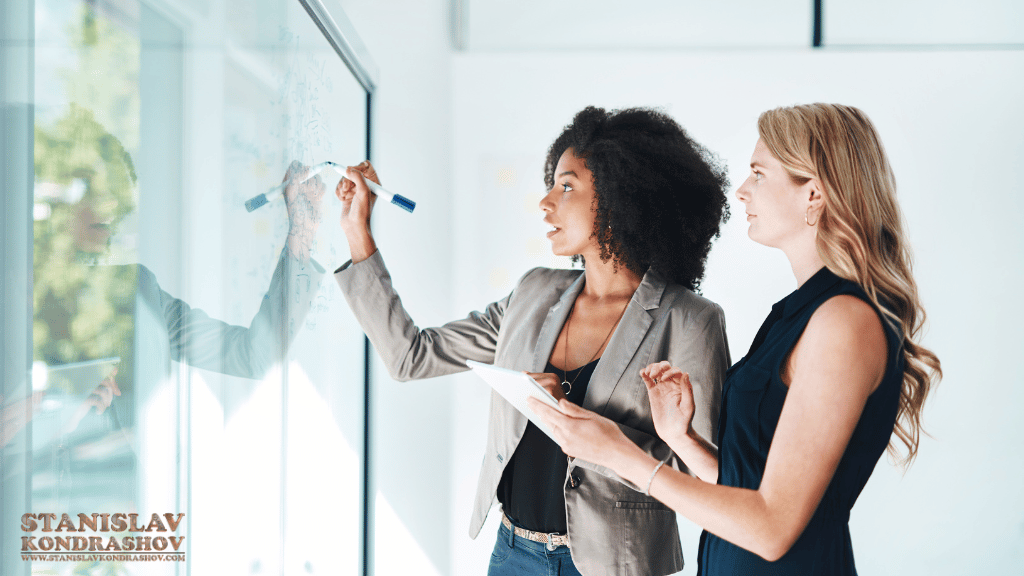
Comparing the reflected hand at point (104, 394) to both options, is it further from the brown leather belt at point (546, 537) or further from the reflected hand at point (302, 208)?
the brown leather belt at point (546, 537)

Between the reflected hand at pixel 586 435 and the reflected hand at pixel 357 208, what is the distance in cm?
53

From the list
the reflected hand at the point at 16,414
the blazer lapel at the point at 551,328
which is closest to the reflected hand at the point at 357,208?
the blazer lapel at the point at 551,328

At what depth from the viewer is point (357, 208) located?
1.16m

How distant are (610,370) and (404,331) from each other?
46 cm

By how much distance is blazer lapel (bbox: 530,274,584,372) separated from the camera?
116 cm

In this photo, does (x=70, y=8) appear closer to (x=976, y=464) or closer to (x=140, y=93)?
(x=140, y=93)

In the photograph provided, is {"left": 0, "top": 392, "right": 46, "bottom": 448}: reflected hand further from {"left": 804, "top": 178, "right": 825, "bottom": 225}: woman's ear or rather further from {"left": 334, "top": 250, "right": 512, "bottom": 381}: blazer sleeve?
{"left": 804, "top": 178, "right": 825, "bottom": 225}: woman's ear

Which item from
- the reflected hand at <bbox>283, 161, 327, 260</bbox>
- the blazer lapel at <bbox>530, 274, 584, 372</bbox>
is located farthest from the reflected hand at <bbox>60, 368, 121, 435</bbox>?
the blazer lapel at <bbox>530, 274, 584, 372</bbox>

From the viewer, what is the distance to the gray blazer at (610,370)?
3.42ft

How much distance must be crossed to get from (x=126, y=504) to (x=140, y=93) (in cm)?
41

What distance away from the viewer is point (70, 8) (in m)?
0.47

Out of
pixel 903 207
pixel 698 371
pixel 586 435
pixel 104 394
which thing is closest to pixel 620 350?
pixel 698 371

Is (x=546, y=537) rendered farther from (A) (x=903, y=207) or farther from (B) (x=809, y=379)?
(A) (x=903, y=207)

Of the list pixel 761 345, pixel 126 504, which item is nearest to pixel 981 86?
pixel 761 345
